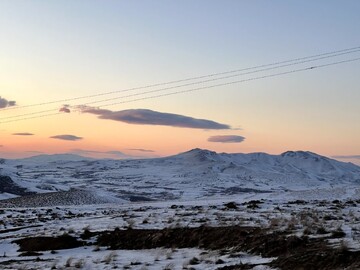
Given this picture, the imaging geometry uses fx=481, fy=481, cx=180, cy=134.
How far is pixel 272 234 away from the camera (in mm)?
17641

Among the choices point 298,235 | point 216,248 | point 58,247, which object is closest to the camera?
point 298,235

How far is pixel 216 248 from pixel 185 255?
1.36m

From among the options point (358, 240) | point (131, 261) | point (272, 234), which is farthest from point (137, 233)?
point (358, 240)

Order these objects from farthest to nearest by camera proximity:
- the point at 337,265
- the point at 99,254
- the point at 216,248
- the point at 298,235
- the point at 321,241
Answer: the point at 99,254 → the point at 216,248 → the point at 298,235 → the point at 321,241 → the point at 337,265

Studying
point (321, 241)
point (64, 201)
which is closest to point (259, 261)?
point (321, 241)

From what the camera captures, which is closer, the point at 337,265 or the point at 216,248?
the point at 337,265

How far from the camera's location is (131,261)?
17.5 metres

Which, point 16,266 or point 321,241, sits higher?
point 321,241

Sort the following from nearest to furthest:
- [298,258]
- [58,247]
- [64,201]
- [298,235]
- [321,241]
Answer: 1. [298,258]
2. [321,241]
3. [298,235]
4. [58,247]
5. [64,201]

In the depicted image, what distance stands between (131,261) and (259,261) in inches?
200

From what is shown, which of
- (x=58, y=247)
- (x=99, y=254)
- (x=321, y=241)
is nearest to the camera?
(x=321, y=241)

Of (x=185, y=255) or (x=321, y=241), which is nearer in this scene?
(x=321, y=241)

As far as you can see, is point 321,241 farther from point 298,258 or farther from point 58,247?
point 58,247

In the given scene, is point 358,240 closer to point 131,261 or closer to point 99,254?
point 131,261
